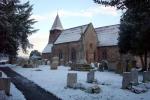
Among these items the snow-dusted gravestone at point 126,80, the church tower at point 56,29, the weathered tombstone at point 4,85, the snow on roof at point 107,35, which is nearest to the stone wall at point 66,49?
the snow on roof at point 107,35

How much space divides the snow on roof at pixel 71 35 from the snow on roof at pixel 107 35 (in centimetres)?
443

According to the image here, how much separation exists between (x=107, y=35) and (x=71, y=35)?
8676 mm

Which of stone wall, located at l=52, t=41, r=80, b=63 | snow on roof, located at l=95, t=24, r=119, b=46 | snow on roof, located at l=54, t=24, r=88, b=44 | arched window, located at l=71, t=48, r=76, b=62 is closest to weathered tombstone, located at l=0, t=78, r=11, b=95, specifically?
stone wall, located at l=52, t=41, r=80, b=63

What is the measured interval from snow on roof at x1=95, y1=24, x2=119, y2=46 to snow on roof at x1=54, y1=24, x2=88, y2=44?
4427mm

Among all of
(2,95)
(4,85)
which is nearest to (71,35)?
(4,85)

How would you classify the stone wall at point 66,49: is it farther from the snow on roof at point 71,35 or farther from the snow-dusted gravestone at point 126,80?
the snow-dusted gravestone at point 126,80

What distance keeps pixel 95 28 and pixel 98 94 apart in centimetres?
5577

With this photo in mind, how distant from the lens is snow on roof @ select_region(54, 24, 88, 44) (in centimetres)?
6550

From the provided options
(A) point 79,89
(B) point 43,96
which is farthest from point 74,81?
(B) point 43,96

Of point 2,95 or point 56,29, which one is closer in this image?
point 2,95

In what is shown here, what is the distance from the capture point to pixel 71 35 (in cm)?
6888

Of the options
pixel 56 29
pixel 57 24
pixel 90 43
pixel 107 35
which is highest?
pixel 57 24

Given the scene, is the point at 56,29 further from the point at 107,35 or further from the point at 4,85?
the point at 4,85

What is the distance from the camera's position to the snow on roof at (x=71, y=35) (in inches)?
2579
